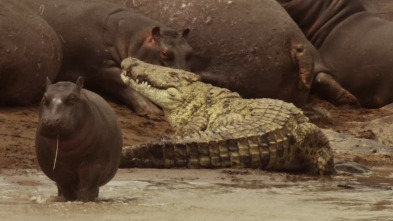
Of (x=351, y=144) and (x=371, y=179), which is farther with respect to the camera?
(x=351, y=144)

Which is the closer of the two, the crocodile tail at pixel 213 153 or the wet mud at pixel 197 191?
the wet mud at pixel 197 191

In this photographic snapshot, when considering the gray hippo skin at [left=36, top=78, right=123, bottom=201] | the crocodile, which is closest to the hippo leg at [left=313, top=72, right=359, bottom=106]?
the crocodile

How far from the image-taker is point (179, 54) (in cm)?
1193

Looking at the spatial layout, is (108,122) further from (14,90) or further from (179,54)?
(179,54)

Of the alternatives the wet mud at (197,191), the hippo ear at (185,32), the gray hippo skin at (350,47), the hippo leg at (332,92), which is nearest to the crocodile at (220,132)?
the wet mud at (197,191)

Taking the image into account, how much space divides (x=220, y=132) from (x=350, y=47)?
19.9 ft

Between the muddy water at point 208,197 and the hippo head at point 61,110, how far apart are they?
1.35ft

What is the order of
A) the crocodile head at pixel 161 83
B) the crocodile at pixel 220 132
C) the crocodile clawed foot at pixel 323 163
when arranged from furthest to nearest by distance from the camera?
1. the crocodile head at pixel 161 83
2. the crocodile clawed foot at pixel 323 163
3. the crocodile at pixel 220 132

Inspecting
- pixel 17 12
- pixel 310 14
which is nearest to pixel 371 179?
pixel 17 12

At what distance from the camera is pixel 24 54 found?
11070mm

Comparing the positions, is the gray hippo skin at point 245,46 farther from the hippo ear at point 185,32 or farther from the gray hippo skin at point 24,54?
the gray hippo skin at point 24,54

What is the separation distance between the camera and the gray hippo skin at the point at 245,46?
12703mm

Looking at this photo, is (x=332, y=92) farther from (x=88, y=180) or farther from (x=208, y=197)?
(x=88, y=180)

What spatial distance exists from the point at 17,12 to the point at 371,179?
164 inches
